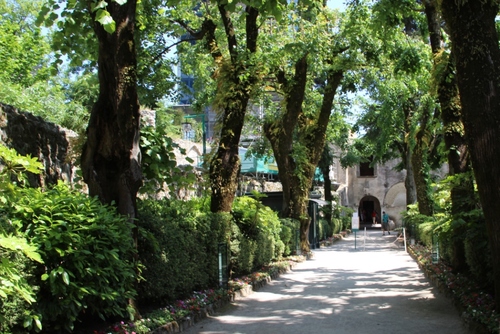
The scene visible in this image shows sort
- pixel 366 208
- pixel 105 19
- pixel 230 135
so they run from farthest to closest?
1. pixel 366 208
2. pixel 230 135
3. pixel 105 19

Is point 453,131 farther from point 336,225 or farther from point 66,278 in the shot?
point 336,225

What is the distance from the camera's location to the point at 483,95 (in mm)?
6859

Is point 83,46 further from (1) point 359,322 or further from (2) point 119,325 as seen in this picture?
(1) point 359,322

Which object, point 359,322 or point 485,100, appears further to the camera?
point 359,322

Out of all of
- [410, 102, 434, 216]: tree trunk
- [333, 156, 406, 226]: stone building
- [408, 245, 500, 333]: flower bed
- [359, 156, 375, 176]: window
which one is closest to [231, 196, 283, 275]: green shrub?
[408, 245, 500, 333]: flower bed

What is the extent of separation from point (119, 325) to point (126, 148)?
213cm

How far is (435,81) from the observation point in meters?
11.4

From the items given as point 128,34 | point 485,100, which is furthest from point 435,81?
point 128,34

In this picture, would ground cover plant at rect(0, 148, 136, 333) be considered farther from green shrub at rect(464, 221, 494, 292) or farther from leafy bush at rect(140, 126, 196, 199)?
green shrub at rect(464, 221, 494, 292)

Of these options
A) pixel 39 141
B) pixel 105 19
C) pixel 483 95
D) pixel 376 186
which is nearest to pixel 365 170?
pixel 376 186

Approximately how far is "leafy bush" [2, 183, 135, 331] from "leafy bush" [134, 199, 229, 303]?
1.30 m

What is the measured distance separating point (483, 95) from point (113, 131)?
4.43 meters

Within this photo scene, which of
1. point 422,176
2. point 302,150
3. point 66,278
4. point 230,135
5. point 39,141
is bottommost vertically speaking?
point 66,278

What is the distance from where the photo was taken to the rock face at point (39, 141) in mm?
8305
